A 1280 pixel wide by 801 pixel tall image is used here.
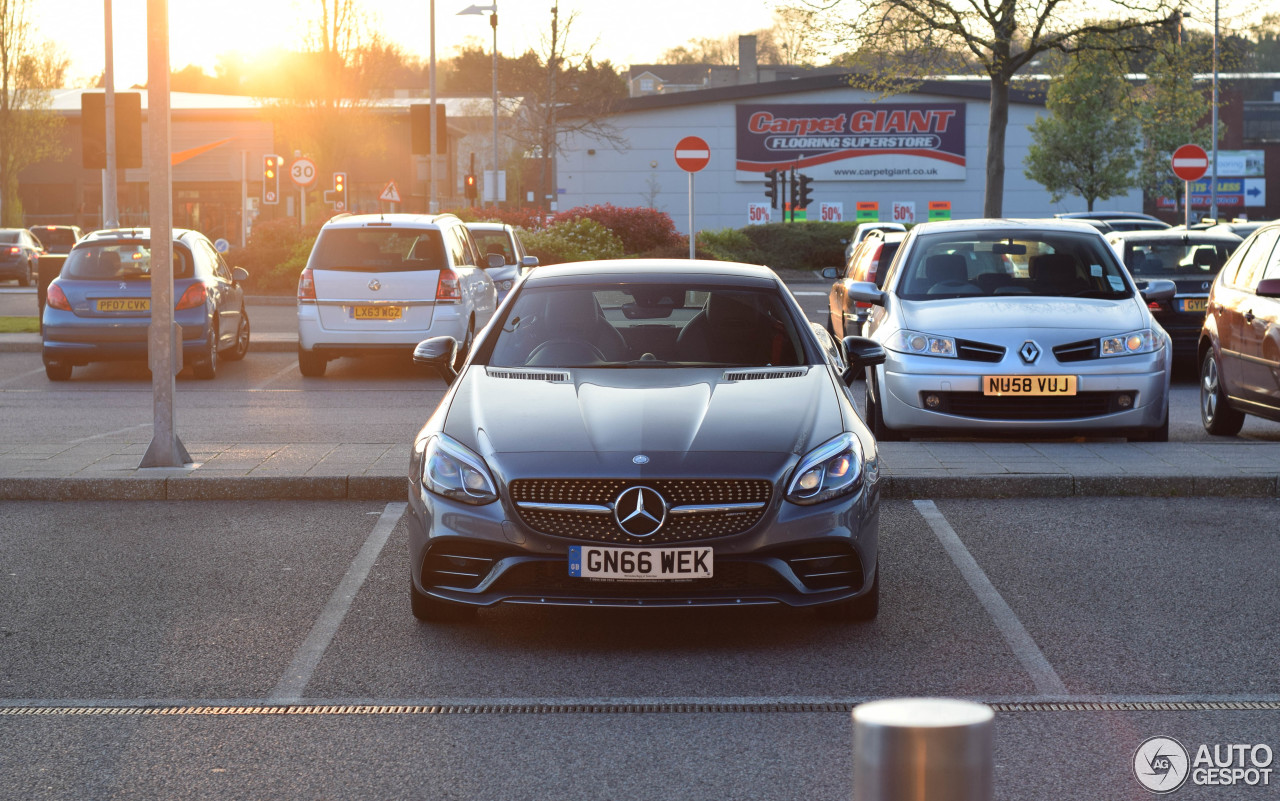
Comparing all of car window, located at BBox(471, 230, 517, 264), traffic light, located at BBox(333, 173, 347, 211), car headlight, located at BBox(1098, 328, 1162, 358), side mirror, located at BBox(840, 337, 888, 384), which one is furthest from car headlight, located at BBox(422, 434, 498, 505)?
traffic light, located at BBox(333, 173, 347, 211)

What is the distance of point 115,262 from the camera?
15.7 m

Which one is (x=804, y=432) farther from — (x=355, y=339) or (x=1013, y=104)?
(x=1013, y=104)

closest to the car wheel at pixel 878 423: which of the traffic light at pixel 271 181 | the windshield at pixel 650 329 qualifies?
the windshield at pixel 650 329

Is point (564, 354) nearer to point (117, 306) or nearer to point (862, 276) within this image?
point (117, 306)

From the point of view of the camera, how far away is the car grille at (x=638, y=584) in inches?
209

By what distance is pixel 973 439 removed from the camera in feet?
36.0

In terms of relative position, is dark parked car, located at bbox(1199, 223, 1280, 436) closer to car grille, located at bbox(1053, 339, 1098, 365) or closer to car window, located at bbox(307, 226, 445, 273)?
car grille, located at bbox(1053, 339, 1098, 365)

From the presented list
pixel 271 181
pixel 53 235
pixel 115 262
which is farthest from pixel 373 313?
pixel 53 235

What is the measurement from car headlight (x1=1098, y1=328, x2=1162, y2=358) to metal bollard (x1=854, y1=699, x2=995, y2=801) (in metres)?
8.70

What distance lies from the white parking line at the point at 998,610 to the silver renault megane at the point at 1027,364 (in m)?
1.88

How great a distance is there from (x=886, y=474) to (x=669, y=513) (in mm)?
3437

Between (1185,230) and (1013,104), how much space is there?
4321 cm

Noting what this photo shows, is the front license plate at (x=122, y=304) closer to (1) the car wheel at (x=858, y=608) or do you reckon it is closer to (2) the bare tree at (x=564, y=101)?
(1) the car wheel at (x=858, y=608)

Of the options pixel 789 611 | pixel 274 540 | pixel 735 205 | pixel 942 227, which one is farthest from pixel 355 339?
pixel 735 205
